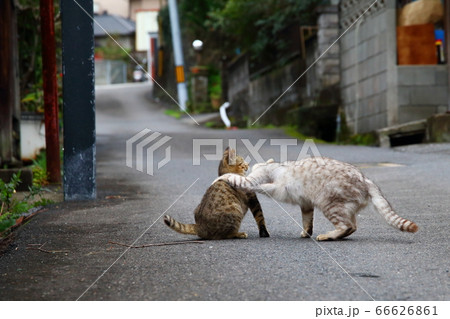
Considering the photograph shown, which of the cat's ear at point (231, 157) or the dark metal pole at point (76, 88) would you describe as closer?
the cat's ear at point (231, 157)

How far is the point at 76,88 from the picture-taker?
693cm

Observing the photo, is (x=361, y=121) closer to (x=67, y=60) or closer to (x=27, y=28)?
(x=27, y=28)

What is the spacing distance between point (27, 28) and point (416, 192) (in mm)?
8375

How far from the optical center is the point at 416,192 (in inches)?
286

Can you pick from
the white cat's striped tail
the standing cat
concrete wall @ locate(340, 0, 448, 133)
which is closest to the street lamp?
concrete wall @ locate(340, 0, 448, 133)

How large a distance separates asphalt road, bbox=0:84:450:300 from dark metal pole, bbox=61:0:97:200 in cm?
47

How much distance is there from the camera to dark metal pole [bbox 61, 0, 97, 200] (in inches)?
272

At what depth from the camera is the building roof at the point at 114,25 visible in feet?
167

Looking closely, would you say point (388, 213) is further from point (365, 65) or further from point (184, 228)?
point (365, 65)

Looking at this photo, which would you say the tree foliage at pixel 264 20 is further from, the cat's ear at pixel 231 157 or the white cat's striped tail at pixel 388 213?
the white cat's striped tail at pixel 388 213

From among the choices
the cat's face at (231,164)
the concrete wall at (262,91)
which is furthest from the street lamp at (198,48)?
the cat's face at (231,164)

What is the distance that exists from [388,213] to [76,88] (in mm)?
3763

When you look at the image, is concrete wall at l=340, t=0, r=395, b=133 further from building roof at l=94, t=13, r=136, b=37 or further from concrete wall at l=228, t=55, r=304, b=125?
building roof at l=94, t=13, r=136, b=37

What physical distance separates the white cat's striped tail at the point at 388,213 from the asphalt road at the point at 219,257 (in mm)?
120
